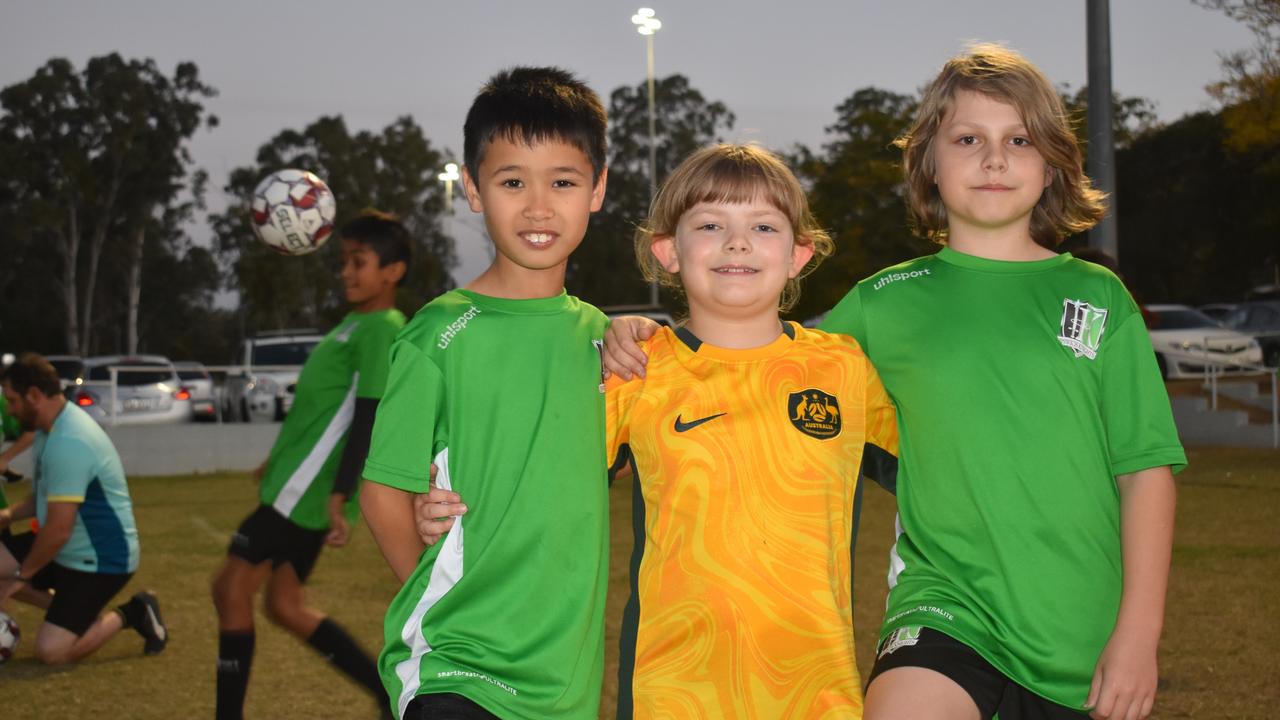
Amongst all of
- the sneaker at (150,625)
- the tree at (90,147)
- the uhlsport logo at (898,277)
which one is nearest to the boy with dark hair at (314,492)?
the sneaker at (150,625)

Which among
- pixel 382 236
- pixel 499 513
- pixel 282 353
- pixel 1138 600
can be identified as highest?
pixel 382 236

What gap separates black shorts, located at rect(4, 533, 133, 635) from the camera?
7484 mm

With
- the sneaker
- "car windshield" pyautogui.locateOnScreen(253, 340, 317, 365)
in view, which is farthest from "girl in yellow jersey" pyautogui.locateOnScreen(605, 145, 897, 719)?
"car windshield" pyautogui.locateOnScreen(253, 340, 317, 365)

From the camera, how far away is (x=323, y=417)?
19.8 ft

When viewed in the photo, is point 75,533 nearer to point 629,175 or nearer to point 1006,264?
point 1006,264

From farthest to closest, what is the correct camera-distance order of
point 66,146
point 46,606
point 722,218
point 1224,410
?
point 66,146 → point 1224,410 → point 46,606 → point 722,218

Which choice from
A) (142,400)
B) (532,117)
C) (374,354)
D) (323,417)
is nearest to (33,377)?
(323,417)

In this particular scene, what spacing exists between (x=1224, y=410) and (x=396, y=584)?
605 inches

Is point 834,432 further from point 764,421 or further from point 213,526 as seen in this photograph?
point 213,526

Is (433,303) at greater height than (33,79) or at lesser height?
lesser

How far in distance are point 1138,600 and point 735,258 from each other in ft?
3.90

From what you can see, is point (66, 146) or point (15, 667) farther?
point (66, 146)

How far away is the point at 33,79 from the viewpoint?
164 feet

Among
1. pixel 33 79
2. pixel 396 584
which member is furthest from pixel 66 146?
pixel 396 584
